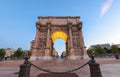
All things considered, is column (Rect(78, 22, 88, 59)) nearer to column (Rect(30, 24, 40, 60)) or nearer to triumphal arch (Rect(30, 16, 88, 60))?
triumphal arch (Rect(30, 16, 88, 60))

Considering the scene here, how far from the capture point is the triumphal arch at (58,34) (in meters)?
22.1

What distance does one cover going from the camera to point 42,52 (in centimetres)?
2241

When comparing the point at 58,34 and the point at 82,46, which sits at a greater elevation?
the point at 58,34

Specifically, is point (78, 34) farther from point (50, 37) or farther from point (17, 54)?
point (17, 54)

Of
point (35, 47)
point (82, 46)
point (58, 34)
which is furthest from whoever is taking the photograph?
point (58, 34)

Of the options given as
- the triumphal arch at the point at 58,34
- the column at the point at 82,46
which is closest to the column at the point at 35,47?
the triumphal arch at the point at 58,34

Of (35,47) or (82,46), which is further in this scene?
(82,46)

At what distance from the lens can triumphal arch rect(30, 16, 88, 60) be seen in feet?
72.6

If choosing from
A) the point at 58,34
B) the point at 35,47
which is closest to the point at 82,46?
the point at 58,34

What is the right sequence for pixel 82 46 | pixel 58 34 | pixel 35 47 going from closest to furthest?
1. pixel 35 47
2. pixel 82 46
3. pixel 58 34

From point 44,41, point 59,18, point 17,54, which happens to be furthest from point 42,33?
point 17,54

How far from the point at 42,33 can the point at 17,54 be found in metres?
35.9

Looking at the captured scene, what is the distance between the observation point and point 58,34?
26.9 meters

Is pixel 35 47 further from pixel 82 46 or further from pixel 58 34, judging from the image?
pixel 82 46
